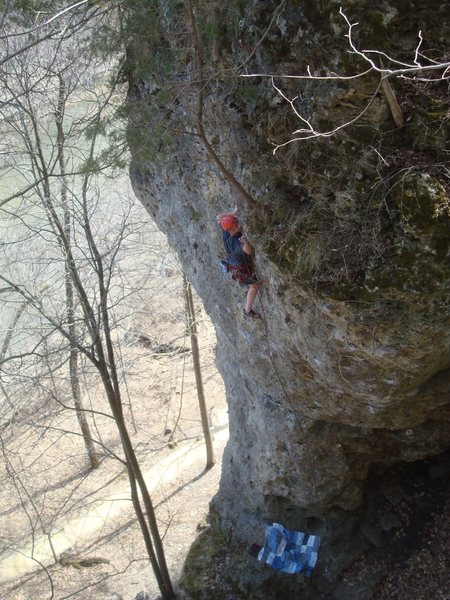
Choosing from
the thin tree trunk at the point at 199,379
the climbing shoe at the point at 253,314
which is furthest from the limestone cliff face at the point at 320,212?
the thin tree trunk at the point at 199,379

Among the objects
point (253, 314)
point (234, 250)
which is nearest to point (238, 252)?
point (234, 250)

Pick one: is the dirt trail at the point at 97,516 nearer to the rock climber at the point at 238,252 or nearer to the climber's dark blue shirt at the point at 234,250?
the rock climber at the point at 238,252

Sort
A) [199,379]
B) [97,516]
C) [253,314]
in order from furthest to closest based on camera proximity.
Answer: [199,379]
[97,516]
[253,314]

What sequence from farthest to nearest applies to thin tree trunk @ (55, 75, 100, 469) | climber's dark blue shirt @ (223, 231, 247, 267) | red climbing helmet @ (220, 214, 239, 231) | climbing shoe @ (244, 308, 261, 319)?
1. thin tree trunk @ (55, 75, 100, 469)
2. climbing shoe @ (244, 308, 261, 319)
3. climber's dark blue shirt @ (223, 231, 247, 267)
4. red climbing helmet @ (220, 214, 239, 231)

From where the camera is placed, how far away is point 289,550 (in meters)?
9.25

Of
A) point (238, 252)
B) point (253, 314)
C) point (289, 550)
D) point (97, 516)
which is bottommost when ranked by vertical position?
point (97, 516)

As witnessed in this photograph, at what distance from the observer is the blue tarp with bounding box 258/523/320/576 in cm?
912

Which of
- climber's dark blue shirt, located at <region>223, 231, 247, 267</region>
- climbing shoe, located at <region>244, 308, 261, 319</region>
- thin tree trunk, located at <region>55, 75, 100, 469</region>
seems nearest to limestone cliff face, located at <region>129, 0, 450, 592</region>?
climbing shoe, located at <region>244, 308, 261, 319</region>

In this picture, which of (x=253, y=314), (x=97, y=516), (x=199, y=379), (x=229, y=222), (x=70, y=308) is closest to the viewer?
(x=229, y=222)

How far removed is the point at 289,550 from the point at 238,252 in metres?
5.24

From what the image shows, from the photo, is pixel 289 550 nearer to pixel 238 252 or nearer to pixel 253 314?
pixel 253 314

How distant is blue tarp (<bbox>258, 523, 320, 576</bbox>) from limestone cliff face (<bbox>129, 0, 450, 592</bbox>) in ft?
2.49

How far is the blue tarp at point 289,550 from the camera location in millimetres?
9117

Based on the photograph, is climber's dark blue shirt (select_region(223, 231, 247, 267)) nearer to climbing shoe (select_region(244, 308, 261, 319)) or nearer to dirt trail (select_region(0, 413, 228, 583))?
climbing shoe (select_region(244, 308, 261, 319))
